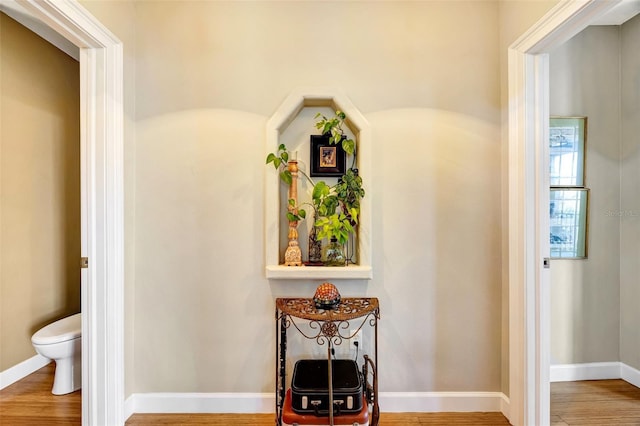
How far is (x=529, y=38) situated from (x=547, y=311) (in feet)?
4.81

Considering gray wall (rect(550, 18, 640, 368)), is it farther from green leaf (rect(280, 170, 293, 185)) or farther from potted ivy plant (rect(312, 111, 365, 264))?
green leaf (rect(280, 170, 293, 185))

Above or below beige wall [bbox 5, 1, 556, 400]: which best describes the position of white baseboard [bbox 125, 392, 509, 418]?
below

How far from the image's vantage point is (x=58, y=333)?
87.6 inches

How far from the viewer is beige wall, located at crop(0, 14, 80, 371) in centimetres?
244

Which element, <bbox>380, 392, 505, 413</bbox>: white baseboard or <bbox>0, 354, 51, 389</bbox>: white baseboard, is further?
<bbox>0, 354, 51, 389</bbox>: white baseboard

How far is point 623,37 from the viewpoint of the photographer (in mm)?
2375

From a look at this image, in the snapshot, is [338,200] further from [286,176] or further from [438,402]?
[438,402]

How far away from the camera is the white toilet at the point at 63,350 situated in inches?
84.4

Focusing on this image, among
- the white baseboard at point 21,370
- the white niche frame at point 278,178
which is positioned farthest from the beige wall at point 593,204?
the white baseboard at point 21,370

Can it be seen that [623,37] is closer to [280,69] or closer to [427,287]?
[427,287]

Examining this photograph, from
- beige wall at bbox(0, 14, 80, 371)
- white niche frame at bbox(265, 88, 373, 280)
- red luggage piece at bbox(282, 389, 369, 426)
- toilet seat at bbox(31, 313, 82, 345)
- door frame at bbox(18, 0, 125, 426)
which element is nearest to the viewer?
red luggage piece at bbox(282, 389, 369, 426)

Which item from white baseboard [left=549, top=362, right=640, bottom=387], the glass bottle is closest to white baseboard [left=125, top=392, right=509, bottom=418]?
white baseboard [left=549, top=362, right=640, bottom=387]

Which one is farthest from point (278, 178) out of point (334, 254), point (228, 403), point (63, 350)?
point (63, 350)

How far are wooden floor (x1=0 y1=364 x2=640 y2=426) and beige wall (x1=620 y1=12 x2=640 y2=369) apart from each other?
36cm
